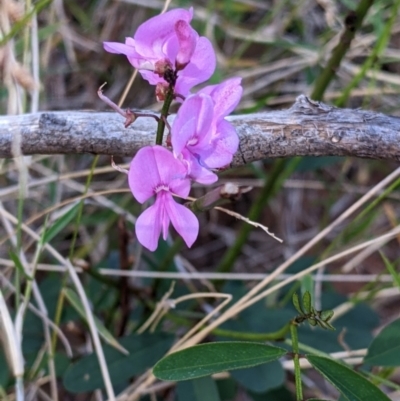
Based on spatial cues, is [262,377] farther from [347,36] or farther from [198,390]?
[347,36]

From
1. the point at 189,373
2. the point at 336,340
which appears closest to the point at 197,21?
the point at 336,340

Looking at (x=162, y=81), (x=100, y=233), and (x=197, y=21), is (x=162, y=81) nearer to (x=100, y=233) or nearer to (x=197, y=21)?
(x=100, y=233)

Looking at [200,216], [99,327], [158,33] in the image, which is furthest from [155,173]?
[200,216]

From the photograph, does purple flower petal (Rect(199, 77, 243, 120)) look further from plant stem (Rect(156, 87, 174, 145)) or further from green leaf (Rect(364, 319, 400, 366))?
green leaf (Rect(364, 319, 400, 366))

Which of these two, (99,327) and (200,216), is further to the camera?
(200,216)

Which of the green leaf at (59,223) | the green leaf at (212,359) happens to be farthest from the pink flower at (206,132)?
the green leaf at (59,223)

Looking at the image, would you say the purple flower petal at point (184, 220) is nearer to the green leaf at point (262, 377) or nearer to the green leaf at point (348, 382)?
the green leaf at point (348, 382)

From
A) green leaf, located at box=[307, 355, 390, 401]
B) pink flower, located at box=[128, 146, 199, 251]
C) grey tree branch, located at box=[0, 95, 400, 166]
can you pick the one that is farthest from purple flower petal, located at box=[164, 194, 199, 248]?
green leaf, located at box=[307, 355, 390, 401]
